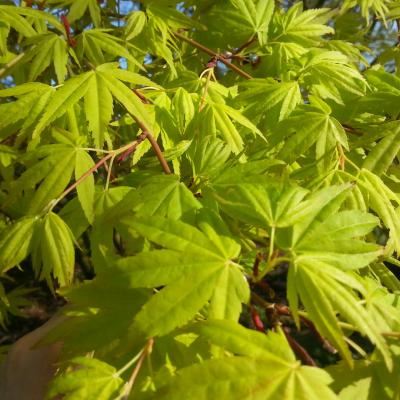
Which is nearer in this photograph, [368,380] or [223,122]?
[368,380]

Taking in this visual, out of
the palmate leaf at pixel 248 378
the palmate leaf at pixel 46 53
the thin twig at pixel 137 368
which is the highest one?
the palmate leaf at pixel 46 53

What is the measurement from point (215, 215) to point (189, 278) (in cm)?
16

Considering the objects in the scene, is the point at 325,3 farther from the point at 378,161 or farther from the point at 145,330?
the point at 145,330

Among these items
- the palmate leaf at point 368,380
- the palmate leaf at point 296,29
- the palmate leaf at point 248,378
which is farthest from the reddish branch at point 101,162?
the palmate leaf at point 296,29

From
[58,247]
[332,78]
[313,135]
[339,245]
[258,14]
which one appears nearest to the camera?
[339,245]

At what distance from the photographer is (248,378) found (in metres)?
0.62

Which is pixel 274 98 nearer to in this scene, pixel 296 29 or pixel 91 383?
pixel 296 29

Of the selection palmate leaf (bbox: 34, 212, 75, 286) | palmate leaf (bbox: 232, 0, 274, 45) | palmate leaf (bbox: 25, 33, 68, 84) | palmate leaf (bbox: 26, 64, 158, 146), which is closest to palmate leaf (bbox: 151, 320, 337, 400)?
palmate leaf (bbox: 34, 212, 75, 286)

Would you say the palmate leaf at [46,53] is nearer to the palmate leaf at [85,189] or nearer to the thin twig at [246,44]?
the palmate leaf at [85,189]

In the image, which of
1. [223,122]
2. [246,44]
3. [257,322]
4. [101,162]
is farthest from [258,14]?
[257,322]

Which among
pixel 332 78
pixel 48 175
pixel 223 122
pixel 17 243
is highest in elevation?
pixel 332 78

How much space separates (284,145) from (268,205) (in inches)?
12.3

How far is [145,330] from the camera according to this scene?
661mm

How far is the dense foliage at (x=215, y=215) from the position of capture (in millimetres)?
675
